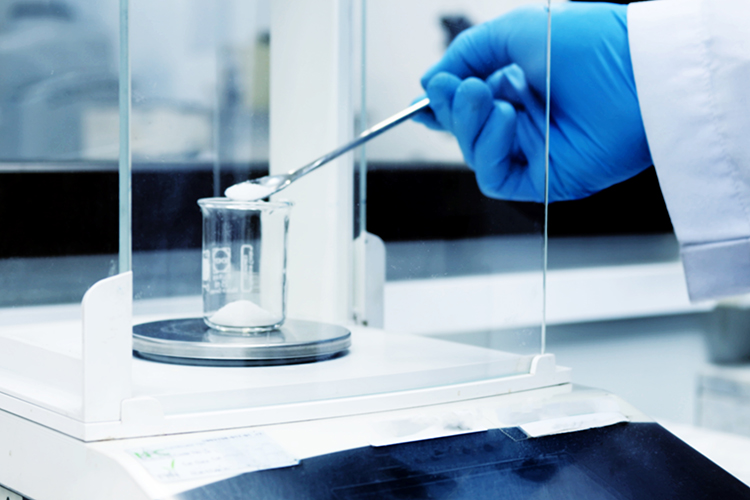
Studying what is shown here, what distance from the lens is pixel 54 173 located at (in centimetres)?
73

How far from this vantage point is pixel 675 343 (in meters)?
2.36

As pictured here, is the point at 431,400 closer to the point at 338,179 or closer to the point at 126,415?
the point at 126,415

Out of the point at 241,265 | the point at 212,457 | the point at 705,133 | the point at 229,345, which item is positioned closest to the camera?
the point at 212,457

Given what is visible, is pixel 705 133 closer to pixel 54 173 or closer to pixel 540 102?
pixel 540 102

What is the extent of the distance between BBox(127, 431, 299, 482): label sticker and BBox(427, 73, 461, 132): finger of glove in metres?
0.51

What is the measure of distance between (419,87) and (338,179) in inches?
6.2

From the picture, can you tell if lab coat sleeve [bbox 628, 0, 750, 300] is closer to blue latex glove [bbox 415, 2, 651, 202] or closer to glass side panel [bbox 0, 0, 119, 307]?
blue latex glove [bbox 415, 2, 651, 202]

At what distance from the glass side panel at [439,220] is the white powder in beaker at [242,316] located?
0.18 meters

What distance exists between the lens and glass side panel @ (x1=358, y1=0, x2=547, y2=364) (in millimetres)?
804

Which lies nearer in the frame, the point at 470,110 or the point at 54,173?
the point at 54,173

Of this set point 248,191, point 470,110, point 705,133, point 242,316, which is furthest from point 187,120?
point 705,133

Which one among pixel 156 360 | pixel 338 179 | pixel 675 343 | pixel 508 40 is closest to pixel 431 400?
pixel 156 360

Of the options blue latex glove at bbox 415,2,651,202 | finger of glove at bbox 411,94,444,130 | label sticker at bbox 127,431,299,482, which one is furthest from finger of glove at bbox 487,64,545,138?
label sticker at bbox 127,431,299,482

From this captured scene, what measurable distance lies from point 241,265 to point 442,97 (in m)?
0.35
